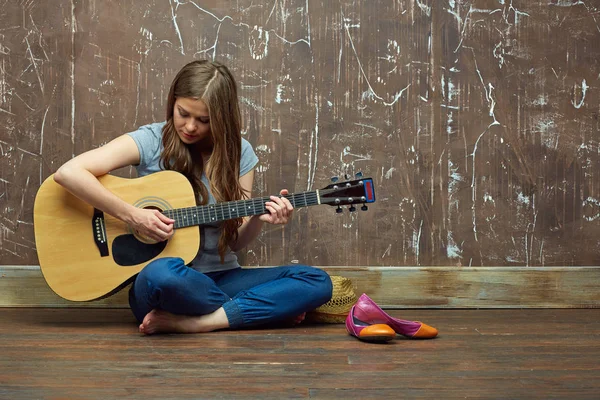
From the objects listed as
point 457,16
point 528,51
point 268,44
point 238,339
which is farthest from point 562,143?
point 238,339

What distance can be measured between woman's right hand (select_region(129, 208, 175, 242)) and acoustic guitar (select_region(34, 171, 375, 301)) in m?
0.03

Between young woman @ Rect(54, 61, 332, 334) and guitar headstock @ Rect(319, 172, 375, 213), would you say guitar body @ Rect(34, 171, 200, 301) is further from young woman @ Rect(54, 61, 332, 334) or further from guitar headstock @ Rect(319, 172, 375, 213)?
guitar headstock @ Rect(319, 172, 375, 213)

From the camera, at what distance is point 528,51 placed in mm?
2439

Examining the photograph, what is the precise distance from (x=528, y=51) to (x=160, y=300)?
5.09 feet

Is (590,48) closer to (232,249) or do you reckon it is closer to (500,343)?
(500,343)

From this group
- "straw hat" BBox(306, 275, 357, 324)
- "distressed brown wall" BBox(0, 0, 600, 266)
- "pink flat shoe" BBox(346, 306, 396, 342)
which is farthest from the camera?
"distressed brown wall" BBox(0, 0, 600, 266)

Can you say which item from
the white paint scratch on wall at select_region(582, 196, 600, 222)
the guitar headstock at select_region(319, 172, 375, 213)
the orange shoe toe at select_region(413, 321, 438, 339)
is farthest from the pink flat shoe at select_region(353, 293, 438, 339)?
the white paint scratch on wall at select_region(582, 196, 600, 222)

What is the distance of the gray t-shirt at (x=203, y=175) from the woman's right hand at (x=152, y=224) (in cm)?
17

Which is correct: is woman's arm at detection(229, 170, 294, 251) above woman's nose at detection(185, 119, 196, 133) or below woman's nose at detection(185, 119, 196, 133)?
below

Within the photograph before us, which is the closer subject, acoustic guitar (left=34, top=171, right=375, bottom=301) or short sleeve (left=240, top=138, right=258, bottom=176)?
acoustic guitar (left=34, top=171, right=375, bottom=301)

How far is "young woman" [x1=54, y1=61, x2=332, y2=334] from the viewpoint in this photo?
74.2 inches

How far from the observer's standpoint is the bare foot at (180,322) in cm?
188

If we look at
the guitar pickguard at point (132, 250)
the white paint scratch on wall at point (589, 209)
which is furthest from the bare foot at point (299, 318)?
the white paint scratch on wall at point (589, 209)

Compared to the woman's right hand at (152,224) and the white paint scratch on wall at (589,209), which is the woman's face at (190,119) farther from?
the white paint scratch on wall at (589,209)
